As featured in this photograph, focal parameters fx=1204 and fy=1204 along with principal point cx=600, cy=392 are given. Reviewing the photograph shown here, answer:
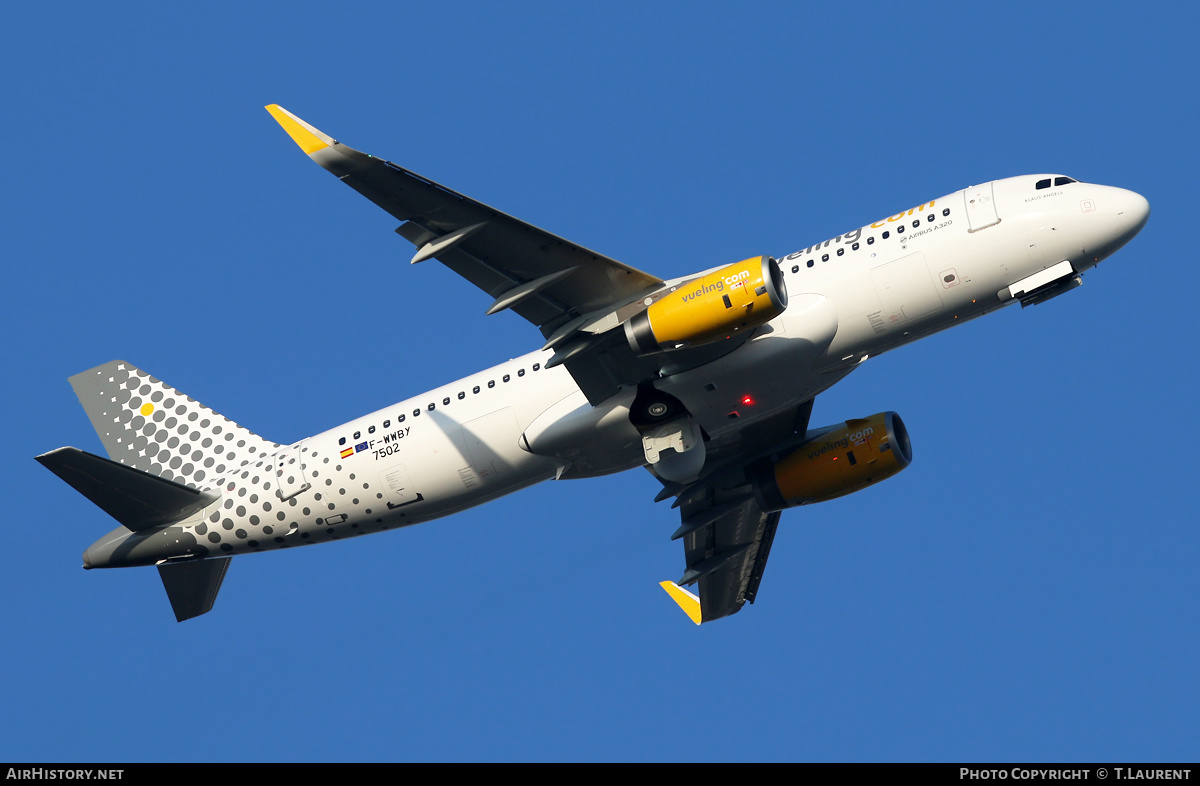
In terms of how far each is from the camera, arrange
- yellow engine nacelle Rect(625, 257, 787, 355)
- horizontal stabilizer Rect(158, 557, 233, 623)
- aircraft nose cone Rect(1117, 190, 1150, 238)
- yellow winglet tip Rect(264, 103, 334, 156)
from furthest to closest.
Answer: horizontal stabilizer Rect(158, 557, 233, 623) < aircraft nose cone Rect(1117, 190, 1150, 238) < yellow engine nacelle Rect(625, 257, 787, 355) < yellow winglet tip Rect(264, 103, 334, 156)

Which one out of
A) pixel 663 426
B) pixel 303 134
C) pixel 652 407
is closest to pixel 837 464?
pixel 663 426

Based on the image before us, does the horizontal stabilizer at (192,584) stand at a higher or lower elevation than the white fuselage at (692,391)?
lower

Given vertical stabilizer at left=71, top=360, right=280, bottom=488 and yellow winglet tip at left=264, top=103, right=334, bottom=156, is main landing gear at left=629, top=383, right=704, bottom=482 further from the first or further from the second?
vertical stabilizer at left=71, top=360, right=280, bottom=488

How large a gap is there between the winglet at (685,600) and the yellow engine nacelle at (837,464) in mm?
6006

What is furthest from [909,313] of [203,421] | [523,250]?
[203,421]

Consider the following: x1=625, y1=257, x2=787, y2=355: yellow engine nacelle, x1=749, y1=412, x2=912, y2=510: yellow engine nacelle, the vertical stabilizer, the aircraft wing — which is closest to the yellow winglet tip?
the aircraft wing

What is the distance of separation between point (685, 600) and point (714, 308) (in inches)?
658

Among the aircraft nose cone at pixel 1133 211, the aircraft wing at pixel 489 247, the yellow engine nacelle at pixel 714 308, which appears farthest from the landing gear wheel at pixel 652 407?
the aircraft nose cone at pixel 1133 211

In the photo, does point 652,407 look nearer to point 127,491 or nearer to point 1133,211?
point 1133,211

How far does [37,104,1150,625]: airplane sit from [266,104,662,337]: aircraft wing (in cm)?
5

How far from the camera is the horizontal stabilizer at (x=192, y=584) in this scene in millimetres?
38219

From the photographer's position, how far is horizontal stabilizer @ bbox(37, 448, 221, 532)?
3362 cm

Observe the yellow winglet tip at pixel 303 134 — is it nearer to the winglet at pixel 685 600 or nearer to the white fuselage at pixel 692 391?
the white fuselage at pixel 692 391
